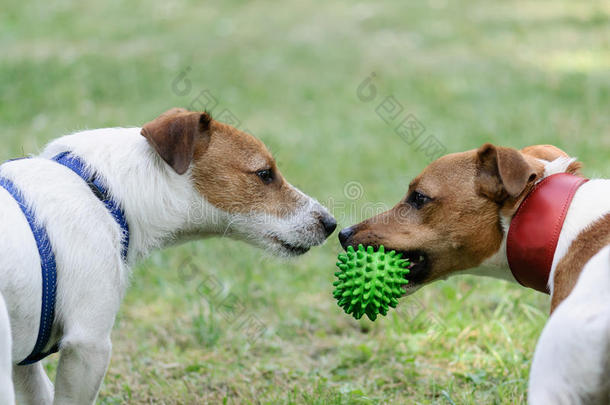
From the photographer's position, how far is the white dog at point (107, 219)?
3.51 metres

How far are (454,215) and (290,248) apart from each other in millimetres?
1050

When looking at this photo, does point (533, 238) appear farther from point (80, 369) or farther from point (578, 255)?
point (80, 369)

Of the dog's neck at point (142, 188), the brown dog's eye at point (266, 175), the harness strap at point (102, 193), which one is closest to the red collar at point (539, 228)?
the brown dog's eye at point (266, 175)

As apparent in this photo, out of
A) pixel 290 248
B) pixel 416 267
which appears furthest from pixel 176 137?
pixel 416 267

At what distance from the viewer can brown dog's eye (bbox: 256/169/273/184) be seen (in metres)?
4.54

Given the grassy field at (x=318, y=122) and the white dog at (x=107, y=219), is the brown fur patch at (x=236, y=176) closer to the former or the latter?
the white dog at (x=107, y=219)

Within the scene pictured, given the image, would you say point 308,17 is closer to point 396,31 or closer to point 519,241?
point 396,31

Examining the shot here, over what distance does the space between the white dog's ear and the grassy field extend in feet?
3.33

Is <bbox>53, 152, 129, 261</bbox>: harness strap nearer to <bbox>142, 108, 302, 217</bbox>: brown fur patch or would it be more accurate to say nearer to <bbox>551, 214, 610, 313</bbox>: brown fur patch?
<bbox>142, 108, 302, 217</bbox>: brown fur patch

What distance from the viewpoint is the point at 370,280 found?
4098mm

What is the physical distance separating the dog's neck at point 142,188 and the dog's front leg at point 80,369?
23.6 inches

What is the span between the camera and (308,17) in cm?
1803

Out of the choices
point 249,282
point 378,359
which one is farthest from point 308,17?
point 378,359

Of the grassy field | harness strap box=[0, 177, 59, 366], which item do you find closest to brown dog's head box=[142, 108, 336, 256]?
the grassy field
